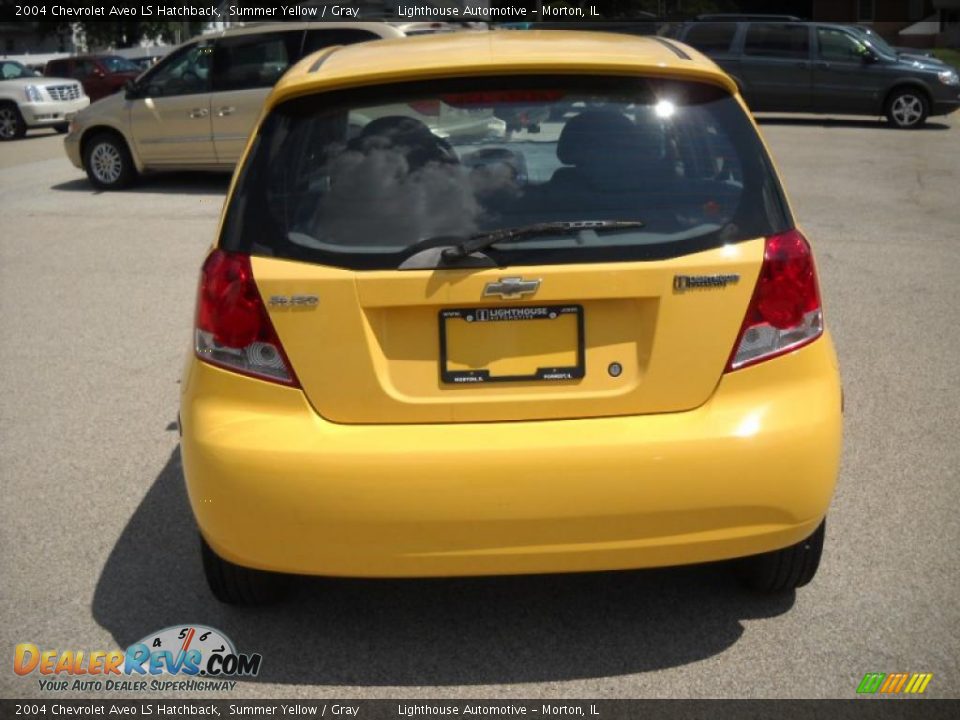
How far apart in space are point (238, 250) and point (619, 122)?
1.15m

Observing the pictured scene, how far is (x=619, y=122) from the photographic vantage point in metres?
3.51

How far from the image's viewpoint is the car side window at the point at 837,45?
A: 2053 cm

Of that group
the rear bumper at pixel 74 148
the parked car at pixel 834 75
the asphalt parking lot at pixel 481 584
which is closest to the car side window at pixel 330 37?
the rear bumper at pixel 74 148

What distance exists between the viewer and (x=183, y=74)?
1422 cm

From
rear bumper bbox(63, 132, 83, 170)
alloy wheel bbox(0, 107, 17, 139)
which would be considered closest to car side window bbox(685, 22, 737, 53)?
rear bumper bbox(63, 132, 83, 170)

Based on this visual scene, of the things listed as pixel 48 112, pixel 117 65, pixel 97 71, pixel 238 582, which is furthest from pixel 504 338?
pixel 117 65

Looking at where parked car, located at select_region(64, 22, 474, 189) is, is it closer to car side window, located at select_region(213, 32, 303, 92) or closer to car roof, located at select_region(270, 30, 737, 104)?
car side window, located at select_region(213, 32, 303, 92)

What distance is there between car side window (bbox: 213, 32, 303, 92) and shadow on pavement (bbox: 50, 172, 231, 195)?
1.23 meters

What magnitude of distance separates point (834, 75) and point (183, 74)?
1144cm

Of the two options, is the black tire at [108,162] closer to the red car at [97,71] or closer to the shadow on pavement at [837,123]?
the shadow on pavement at [837,123]

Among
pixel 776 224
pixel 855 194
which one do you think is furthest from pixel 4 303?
pixel 855 194

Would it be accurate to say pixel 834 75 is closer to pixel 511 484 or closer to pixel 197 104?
pixel 197 104

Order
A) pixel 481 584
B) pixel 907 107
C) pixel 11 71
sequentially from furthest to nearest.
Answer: pixel 11 71
pixel 907 107
pixel 481 584

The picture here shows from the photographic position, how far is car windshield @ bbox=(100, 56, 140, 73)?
33.9m
